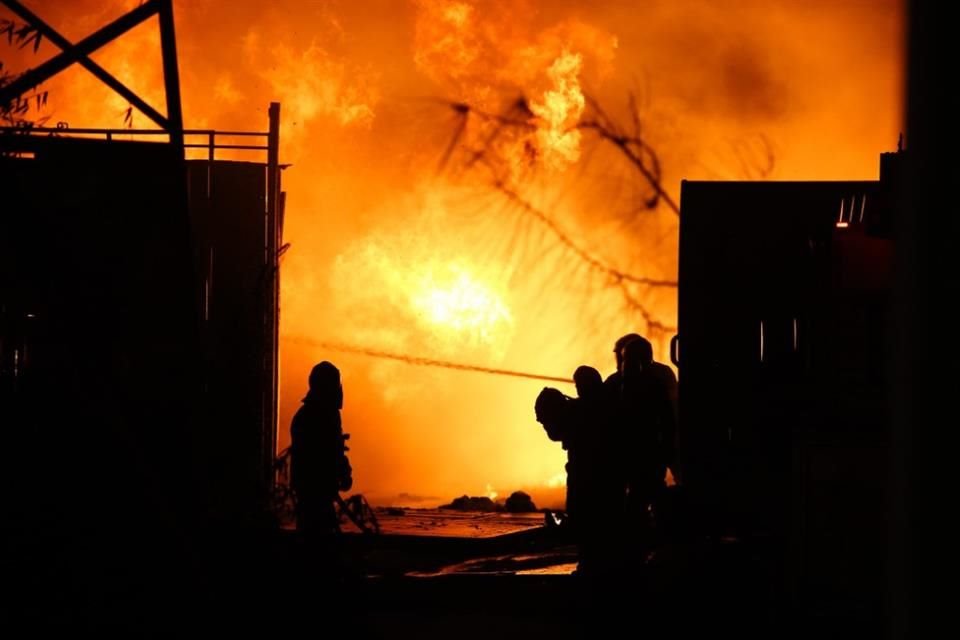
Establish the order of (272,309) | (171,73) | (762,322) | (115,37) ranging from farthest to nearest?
(272,309) → (762,322) → (171,73) → (115,37)

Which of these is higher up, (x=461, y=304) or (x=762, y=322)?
(x=461, y=304)

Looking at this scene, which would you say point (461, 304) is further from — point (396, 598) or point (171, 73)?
point (171, 73)

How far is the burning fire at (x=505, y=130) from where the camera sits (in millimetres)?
19812

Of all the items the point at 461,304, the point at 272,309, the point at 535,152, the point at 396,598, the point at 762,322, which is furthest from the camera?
the point at 461,304

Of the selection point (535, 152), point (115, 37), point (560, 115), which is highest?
point (560, 115)

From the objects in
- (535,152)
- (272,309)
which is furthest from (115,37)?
(535,152)

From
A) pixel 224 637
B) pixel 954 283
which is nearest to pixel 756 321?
pixel 224 637

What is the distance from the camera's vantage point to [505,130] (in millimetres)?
19797

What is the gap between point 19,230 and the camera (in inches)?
278

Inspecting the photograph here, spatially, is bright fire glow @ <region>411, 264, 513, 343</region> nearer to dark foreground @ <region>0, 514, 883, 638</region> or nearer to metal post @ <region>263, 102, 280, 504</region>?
metal post @ <region>263, 102, 280, 504</region>

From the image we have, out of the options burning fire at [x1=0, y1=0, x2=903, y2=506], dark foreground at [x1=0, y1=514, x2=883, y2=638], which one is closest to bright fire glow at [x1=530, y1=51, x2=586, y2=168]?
burning fire at [x1=0, y1=0, x2=903, y2=506]

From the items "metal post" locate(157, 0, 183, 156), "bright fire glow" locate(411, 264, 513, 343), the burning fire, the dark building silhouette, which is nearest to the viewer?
"metal post" locate(157, 0, 183, 156)

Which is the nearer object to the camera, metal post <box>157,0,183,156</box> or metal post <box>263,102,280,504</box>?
metal post <box>157,0,183,156</box>

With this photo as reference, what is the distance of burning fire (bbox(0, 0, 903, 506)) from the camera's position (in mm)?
19812
